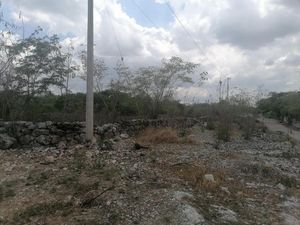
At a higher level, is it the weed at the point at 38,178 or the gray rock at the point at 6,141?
the gray rock at the point at 6,141

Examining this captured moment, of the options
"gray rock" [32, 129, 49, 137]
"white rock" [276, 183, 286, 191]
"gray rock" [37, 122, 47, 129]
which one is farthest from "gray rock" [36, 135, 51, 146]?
"white rock" [276, 183, 286, 191]

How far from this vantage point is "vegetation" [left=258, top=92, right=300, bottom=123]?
45812mm

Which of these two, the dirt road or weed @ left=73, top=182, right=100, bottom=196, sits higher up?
weed @ left=73, top=182, right=100, bottom=196

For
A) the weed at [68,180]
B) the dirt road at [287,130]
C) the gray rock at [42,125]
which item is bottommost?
the dirt road at [287,130]

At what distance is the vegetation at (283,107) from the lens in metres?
45.8

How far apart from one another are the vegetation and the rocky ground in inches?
1220

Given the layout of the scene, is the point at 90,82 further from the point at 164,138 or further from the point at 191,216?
the point at 191,216

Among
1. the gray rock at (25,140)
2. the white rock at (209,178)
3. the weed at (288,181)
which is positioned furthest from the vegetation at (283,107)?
the white rock at (209,178)

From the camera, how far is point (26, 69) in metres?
13.7

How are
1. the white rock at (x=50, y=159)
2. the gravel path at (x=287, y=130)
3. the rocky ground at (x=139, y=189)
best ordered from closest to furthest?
the rocky ground at (x=139, y=189), the white rock at (x=50, y=159), the gravel path at (x=287, y=130)

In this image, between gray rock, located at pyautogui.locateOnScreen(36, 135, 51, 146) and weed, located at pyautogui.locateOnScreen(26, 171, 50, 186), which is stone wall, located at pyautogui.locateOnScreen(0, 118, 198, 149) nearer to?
gray rock, located at pyautogui.locateOnScreen(36, 135, 51, 146)

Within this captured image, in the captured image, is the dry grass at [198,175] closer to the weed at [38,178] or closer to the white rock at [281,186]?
the white rock at [281,186]

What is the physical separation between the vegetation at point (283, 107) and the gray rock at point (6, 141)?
3162 cm

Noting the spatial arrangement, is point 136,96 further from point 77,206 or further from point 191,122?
point 77,206
